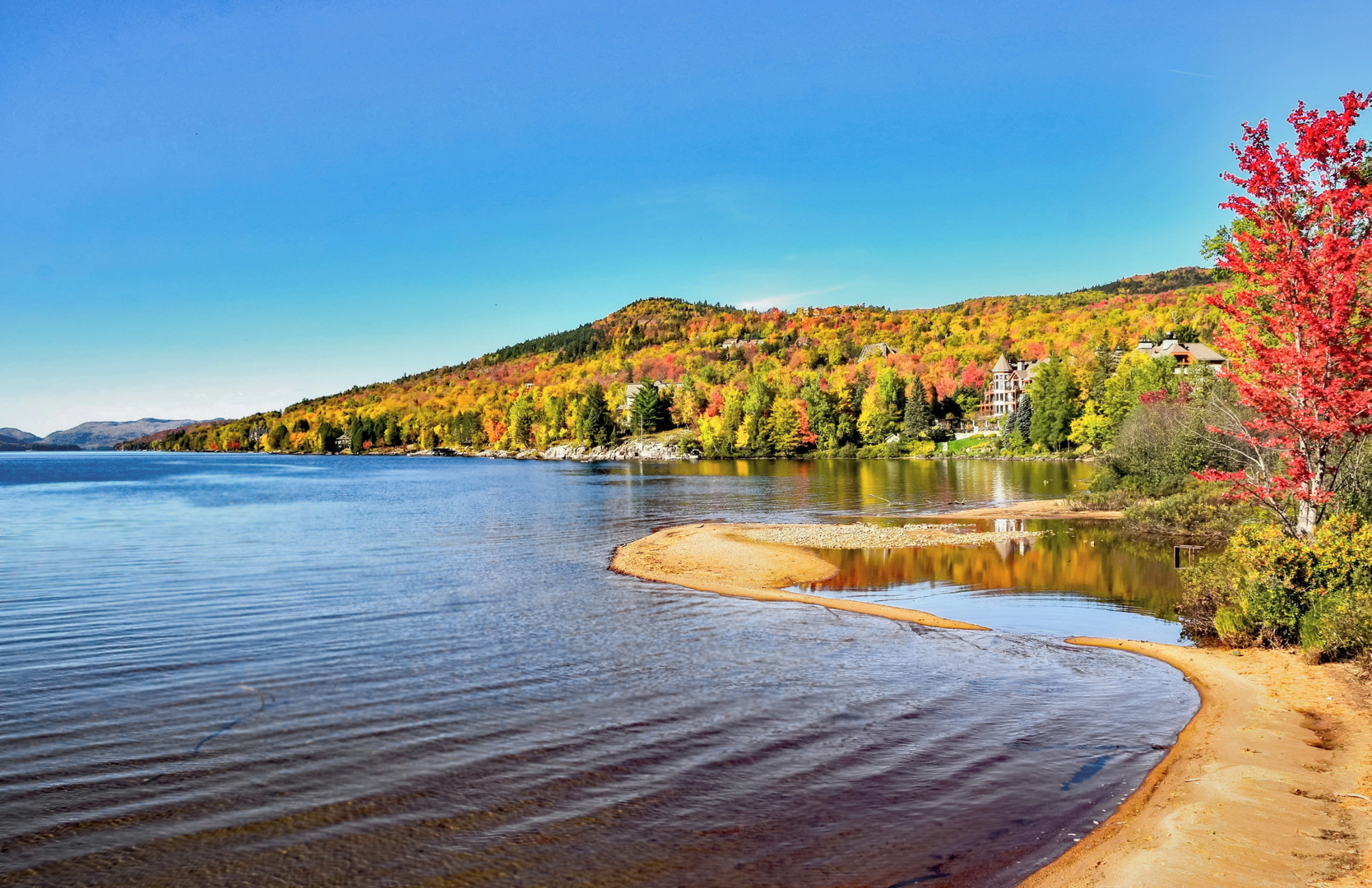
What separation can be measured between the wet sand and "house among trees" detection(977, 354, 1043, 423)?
294 feet

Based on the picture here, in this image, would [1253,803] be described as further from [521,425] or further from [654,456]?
[521,425]

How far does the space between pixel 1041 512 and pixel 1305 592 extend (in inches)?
1167

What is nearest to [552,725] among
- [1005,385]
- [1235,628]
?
[1235,628]

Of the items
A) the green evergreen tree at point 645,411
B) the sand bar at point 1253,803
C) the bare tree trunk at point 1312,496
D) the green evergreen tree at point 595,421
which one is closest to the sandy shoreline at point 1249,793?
the sand bar at point 1253,803

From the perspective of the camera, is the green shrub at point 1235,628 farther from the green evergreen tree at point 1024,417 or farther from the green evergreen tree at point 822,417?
the green evergreen tree at point 822,417

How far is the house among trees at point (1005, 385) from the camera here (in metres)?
134

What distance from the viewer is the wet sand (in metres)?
41.5

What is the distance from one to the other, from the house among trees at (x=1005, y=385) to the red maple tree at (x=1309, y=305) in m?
121

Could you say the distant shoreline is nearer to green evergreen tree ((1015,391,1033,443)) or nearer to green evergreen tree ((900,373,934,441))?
green evergreen tree ((1015,391,1033,443))

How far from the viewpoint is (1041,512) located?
4350cm

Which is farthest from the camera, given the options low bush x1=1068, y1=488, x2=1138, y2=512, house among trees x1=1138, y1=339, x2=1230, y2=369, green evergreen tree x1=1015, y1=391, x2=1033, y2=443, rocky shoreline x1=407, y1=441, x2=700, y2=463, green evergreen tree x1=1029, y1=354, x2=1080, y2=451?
rocky shoreline x1=407, y1=441, x2=700, y2=463

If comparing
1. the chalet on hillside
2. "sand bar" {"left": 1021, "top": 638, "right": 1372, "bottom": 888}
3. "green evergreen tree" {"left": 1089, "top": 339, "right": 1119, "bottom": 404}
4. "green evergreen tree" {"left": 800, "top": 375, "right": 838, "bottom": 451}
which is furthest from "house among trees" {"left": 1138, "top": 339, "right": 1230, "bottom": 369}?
"sand bar" {"left": 1021, "top": 638, "right": 1372, "bottom": 888}

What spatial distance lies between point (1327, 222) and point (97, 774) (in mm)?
21662

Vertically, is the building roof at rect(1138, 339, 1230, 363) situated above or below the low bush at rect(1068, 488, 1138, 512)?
above
